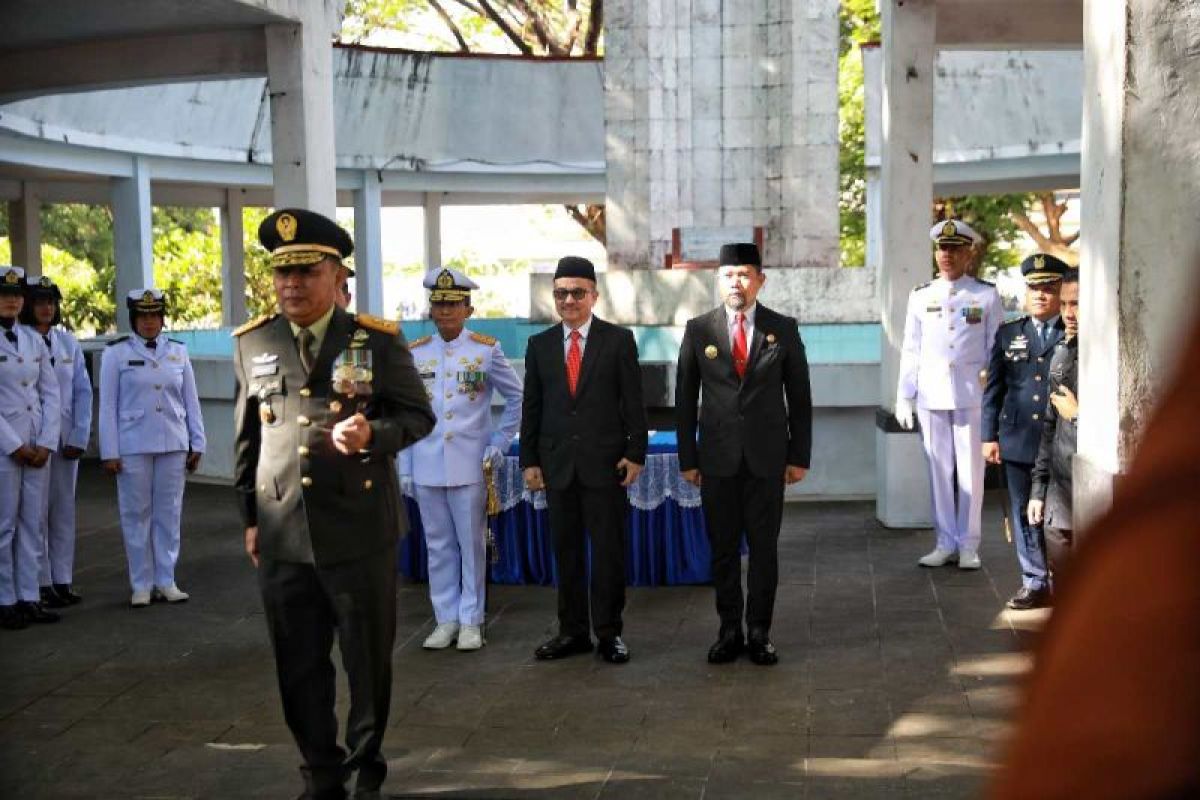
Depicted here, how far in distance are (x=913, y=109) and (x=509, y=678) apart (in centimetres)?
596

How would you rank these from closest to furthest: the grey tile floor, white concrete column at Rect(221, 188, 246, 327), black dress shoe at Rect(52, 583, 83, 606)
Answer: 1. the grey tile floor
2. black dress shoe at Rect(52, 583, 83, 606)
3. white concrete column at Rect(221, 188, 246, 327)

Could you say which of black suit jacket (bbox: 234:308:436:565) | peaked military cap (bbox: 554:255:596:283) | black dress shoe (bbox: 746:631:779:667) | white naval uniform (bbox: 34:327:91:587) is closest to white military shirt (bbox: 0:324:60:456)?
white naval uniform (bbox: 34:327:91:587)

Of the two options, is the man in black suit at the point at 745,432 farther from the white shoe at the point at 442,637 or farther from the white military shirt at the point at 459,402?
the white shoe at the point at 442,637

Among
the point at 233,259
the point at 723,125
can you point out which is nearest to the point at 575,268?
the point at 723,125

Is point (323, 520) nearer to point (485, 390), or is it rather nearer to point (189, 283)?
point (485, 390)

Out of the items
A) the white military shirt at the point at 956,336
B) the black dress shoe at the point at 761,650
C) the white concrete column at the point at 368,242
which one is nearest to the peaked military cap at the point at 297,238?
the black dress shoe at the point at 761,650

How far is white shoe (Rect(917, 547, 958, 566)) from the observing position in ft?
30.9

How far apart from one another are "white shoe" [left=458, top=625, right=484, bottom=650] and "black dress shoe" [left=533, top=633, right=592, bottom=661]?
0.35m

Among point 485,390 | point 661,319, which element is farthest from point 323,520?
point 661,319

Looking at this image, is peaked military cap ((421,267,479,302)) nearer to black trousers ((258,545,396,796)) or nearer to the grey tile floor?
the grey tile floor

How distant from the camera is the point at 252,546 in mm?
5133

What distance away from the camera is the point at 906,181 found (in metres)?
10.9

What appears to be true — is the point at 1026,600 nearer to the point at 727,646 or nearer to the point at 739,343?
the point at 727,646

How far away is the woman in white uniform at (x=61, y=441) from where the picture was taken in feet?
29.6
